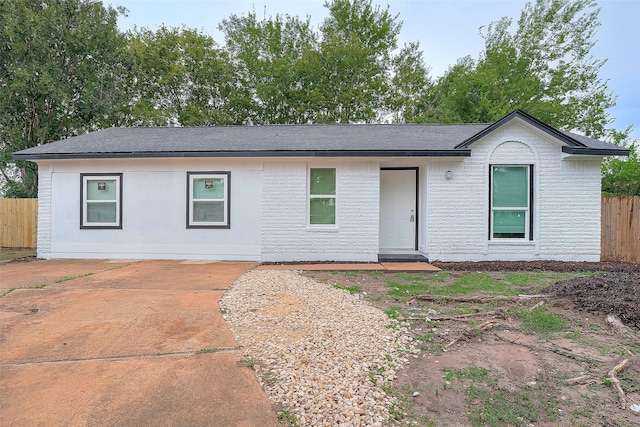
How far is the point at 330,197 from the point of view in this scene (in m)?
8.55

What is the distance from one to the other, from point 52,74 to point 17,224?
7759 mm

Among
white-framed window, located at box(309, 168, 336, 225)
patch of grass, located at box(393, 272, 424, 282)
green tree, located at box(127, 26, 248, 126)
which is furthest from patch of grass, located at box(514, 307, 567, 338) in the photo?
green tree, located at box(127, 26, 248, 126)

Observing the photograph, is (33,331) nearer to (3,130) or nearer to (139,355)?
(139,355)

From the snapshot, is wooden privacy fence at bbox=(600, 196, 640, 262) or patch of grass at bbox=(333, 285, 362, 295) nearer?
patch of grass at bbox=(333, 285, 362, 295)

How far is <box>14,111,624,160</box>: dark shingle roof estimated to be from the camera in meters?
8.09

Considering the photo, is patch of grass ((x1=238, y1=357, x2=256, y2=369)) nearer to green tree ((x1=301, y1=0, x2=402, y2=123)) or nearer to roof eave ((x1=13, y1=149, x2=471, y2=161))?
roof eave ((x1=13, y1=149, x2=471, y2=161))

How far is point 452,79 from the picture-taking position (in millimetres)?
22891

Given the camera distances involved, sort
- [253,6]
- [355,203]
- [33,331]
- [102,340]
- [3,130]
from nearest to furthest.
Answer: [102,340], [33,331], [355,203], [3,130], [253,6]

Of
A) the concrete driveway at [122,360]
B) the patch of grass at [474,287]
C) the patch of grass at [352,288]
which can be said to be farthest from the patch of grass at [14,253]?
the patch of grass at [474,287]

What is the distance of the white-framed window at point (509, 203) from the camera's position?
8297mm

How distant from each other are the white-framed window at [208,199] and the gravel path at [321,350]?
12.3ft

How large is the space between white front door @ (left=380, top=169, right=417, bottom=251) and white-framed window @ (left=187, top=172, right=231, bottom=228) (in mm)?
4164

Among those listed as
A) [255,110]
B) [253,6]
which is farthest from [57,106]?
[253,6]

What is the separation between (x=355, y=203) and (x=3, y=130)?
17366 millimetres
